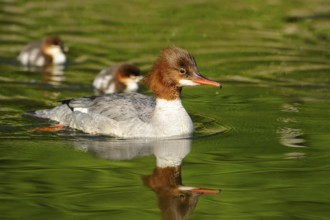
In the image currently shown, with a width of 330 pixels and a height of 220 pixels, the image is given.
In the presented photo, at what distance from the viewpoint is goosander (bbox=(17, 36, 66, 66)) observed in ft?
45.0

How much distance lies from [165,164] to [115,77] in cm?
428

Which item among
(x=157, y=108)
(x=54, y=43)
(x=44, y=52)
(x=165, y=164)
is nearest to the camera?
(x=165, y=164)

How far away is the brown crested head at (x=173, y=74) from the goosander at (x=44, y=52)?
14.7 feet

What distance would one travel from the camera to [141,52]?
14.0 meters

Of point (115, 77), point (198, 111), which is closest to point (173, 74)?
point (198, 111)

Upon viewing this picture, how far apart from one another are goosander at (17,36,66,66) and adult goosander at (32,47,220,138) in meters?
4.07

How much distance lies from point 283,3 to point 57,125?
8.09 metres

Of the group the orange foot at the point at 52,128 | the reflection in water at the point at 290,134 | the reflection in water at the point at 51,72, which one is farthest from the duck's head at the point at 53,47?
the reflection in water at the point at 290,134

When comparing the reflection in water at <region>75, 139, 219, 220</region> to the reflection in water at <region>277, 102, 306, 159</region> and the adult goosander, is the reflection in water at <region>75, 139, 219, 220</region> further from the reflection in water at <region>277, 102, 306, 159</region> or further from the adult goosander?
the reflection in water at <region>277, 102, 306, 159</region>

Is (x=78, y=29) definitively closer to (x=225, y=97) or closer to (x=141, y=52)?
(x=141, y=52)

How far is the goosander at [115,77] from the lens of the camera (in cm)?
1228

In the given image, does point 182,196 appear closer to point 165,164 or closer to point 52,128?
point 165,164

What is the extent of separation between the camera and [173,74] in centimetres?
923

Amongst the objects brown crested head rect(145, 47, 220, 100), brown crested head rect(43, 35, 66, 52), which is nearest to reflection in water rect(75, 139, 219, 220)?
brown crested head rect(145, 47, 220, 100)
